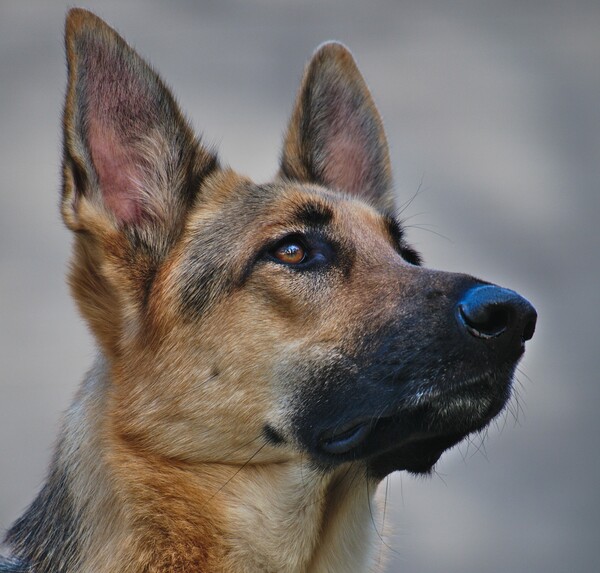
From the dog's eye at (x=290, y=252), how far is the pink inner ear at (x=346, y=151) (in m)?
1.29

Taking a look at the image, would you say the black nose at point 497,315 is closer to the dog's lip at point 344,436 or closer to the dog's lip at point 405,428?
the dog's lip at point 405,428

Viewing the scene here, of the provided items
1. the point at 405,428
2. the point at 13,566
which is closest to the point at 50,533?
the point at 13,566

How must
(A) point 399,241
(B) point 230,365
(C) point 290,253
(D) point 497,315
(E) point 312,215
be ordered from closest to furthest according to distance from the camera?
(D) point 497,315 → (B) point 230,365 → (C) point 290,253 → (E) point 312,215 → (A) point 399,241

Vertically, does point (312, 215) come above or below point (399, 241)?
above

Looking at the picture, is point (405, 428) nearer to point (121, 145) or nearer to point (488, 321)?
point (488, 321)

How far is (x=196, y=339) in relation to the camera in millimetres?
4227

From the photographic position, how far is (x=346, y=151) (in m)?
5.67

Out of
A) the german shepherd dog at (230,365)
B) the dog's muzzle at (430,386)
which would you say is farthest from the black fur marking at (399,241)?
the dog's muzzle at (430,386)

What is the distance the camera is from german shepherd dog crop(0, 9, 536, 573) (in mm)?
3838

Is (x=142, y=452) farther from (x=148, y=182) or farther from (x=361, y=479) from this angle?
(x=148, y=182)

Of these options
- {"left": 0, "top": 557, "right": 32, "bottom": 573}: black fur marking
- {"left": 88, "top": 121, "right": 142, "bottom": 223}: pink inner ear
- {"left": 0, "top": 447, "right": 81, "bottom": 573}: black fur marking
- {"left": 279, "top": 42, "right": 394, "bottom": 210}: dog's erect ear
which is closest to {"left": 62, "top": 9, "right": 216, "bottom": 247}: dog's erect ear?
{"left": 88, "top": 121, "right": 142, "bottom": 223}: pink inner ear

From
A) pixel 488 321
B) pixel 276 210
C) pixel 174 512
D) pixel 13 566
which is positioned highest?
pixel 488 321

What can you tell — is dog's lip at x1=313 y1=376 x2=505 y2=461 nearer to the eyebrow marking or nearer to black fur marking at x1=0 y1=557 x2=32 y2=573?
the eyebrow marking

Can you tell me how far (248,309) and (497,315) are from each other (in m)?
1.15
